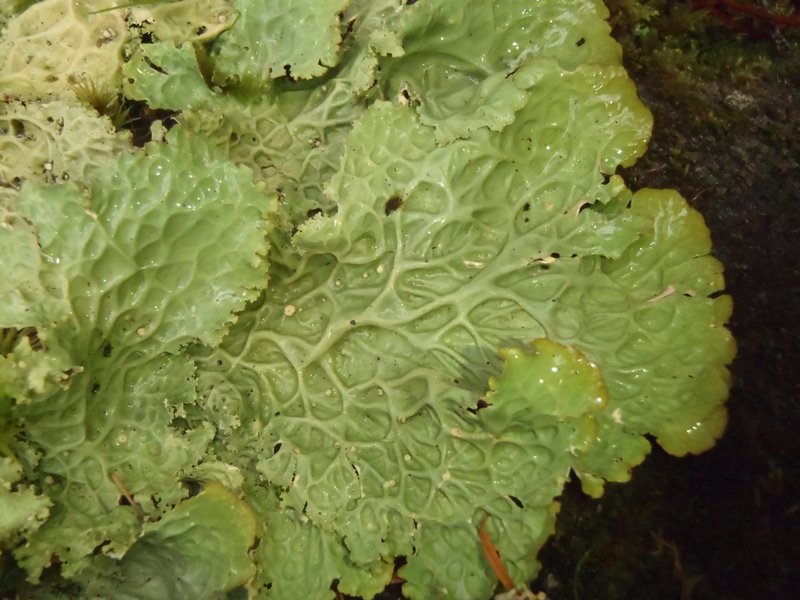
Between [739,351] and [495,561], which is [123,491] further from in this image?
[739,351]

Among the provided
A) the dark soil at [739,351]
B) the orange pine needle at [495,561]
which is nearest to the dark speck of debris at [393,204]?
the dark soil at [739,351]

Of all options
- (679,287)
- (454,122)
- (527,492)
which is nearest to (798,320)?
(679,287)

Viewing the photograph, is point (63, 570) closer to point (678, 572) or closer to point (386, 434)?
point (386, 434)

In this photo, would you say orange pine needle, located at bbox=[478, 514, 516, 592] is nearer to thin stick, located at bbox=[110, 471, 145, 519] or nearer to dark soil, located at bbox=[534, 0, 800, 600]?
dark soil, located at bbox=[534, 0, 800, 600]

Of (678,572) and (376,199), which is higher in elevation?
(376,199)

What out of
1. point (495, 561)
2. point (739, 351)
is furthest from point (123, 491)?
point (739, 351)

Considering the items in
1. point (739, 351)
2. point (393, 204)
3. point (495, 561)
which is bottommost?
point (495, 561)

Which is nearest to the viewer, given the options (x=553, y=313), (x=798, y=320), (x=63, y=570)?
(x=63, y=570)

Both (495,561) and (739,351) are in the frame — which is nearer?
(495,561)
